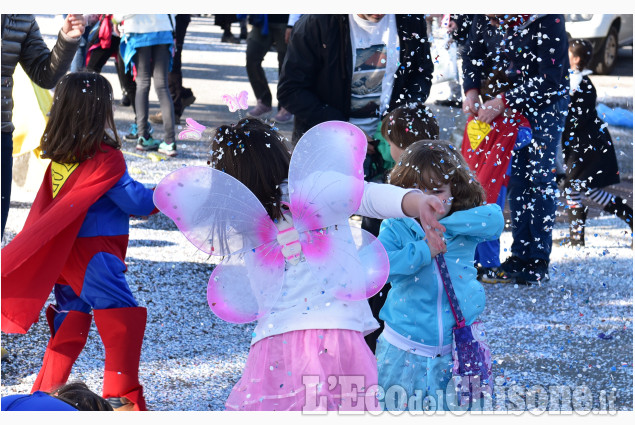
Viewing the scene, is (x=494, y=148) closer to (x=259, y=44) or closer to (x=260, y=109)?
(x=259, y=44)

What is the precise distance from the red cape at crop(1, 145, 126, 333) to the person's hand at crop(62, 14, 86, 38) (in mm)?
759

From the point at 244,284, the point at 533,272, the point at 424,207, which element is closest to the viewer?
the point at 424,207

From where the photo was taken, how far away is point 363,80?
4051 millimetres

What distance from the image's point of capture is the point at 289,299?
2473mm

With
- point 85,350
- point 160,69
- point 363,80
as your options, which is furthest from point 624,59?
point 85,350

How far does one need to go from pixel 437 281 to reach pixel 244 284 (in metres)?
0.67

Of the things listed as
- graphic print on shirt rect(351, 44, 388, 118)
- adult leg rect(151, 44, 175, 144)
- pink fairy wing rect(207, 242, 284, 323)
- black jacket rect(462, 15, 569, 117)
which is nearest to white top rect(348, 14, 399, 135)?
Result: graphic print on shirt rect(351, 44, 388, 118)

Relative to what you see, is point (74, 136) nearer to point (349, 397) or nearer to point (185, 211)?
point (185, 211)

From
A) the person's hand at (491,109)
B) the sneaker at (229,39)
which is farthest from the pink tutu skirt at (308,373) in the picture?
the sneaker at (229,39)

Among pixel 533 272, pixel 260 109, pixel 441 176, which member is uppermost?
pixel 441 176

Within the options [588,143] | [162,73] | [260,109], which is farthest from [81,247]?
[260,109]

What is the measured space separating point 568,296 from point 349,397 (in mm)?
2620

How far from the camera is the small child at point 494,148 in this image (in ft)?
14.9

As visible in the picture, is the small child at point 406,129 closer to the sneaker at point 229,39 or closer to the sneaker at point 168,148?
the sneaker at point 168,148
